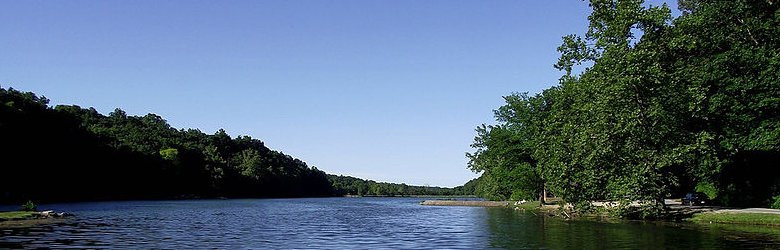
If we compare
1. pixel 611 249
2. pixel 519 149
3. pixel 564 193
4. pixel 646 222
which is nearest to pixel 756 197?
pixel 646 222

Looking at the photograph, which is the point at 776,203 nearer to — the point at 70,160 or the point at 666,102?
the point at 666,102

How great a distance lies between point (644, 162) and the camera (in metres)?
48.4

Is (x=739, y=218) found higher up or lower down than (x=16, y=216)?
higher up

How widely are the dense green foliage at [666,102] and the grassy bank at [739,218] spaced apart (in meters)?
3.16

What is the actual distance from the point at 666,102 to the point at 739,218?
9.66 m

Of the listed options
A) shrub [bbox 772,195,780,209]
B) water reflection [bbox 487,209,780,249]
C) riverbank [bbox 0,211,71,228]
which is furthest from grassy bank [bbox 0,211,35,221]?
shrub [bbox 772,195,780,209]

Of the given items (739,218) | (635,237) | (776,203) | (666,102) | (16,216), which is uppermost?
(666,102)

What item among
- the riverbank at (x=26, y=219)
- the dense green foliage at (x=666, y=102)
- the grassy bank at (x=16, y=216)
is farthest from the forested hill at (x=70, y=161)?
the dense green foliage at (x=666, y=102)

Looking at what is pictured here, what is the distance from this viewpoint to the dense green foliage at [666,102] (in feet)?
158

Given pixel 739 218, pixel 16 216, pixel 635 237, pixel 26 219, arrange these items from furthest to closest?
pixel 26 219 → pixel 16 216 → pixel 739 218 → pixel 635 237

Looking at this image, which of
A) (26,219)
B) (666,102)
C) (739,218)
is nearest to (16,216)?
(26,219)

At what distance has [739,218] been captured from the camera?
1838 inches

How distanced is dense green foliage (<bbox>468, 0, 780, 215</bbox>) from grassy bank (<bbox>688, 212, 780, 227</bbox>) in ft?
10.4

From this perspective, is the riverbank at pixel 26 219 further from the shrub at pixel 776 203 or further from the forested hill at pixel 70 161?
the shrub at pixel 776 203
